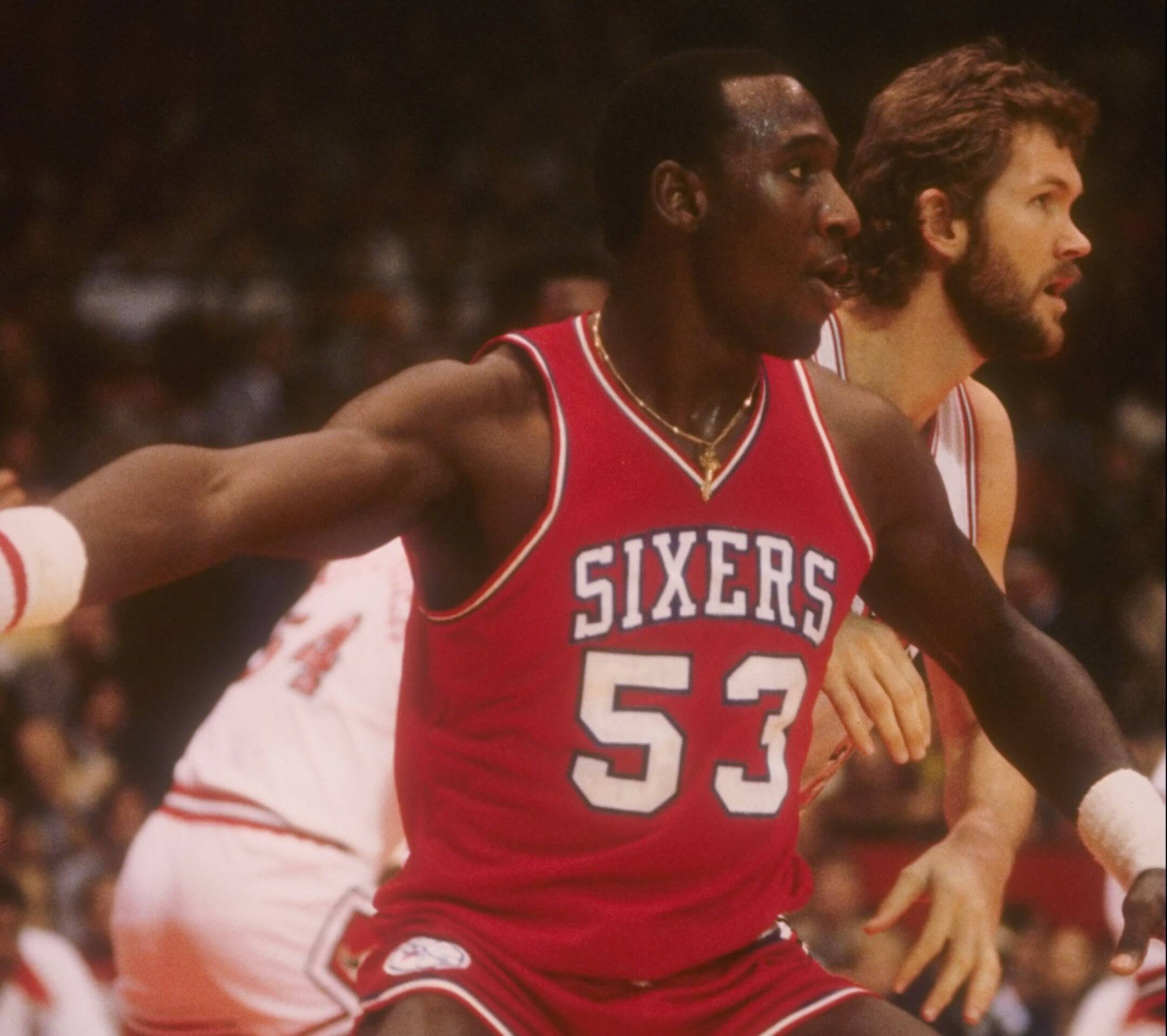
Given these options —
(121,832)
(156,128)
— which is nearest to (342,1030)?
(121,832)

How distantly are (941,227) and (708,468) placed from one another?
1.38 m

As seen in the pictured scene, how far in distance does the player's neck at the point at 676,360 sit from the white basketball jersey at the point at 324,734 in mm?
1045

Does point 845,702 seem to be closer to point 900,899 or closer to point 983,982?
A: point 900,899

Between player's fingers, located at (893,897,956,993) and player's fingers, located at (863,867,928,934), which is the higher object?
player's fingers, located at (863,867,928,934)

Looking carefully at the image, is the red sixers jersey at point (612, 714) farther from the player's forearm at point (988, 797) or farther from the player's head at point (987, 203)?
the player's head at point (987, 203)

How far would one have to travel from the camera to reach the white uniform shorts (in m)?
3.76

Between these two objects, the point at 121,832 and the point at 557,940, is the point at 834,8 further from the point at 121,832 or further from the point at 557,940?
the point at 557,940

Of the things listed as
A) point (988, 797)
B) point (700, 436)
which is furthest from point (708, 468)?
point (988, 797)

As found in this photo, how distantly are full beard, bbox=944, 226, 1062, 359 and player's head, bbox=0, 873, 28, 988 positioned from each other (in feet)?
10.2

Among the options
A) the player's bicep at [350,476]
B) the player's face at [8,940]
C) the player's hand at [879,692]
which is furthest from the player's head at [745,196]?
the player's face at [8,940]

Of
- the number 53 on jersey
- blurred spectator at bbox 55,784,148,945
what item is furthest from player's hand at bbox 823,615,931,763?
blurred spectator at bbox 55,784,148,945

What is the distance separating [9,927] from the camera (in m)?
5.30

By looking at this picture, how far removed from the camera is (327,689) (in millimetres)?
3764

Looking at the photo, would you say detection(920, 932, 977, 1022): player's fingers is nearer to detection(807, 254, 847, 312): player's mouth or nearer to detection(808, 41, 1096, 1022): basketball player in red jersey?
detection(808, 41, 1096, 1022): basketball player in red jersey
